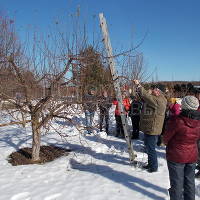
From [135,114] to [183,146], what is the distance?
4.53m

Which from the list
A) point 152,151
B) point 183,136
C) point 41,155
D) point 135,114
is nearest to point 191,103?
point 183,136


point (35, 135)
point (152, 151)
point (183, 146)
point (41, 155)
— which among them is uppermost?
point (183, 146)

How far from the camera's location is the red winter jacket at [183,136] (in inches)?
123

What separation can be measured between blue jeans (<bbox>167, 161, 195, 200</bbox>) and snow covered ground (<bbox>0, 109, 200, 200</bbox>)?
1.38 feet

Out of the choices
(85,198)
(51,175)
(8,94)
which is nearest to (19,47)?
(8,94)

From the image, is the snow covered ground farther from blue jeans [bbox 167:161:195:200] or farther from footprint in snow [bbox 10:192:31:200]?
blue jeans [bbox 167:161:195:200]

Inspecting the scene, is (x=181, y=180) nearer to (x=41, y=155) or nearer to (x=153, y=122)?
(x=153, y=122)

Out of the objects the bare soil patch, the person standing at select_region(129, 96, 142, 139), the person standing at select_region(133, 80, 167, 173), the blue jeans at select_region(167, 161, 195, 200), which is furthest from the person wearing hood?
the person standing at select_region(129, 96, 142, 139)

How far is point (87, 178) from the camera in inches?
174

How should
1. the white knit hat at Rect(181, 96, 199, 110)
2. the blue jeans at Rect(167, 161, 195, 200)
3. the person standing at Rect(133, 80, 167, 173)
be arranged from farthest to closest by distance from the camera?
the person standing at Rect(133, 80, 167, 173)
the blue jeans at Rect(167, 161, 195, 200)
the white knit hat at Rect(181, 96, 199, 110)

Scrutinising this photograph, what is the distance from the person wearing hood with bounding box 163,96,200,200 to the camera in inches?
123

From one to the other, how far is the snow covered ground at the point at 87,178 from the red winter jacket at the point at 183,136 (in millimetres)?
805

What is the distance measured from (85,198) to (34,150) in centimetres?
212

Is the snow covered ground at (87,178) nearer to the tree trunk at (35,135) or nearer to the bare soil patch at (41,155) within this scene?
the bare soil patch at (41,155)
